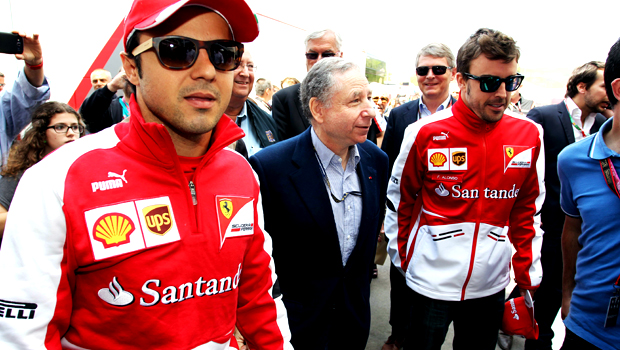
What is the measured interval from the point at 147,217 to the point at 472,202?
1935 mm

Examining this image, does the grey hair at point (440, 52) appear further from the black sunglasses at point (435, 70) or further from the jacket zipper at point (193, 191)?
the jacket zipper at point (193, 191)

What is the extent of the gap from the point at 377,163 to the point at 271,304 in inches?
49.5

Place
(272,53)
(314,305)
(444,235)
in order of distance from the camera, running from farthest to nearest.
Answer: (272,53)
(444,235)
(314,305)

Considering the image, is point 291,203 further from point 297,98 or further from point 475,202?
point 297,98

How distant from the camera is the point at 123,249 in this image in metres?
1.03

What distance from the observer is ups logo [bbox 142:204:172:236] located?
1082 millimetres

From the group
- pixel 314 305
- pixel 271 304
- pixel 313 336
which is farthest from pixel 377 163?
pixel 271 304

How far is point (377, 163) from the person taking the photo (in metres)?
2.37

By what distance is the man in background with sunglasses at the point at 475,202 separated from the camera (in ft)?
7.49

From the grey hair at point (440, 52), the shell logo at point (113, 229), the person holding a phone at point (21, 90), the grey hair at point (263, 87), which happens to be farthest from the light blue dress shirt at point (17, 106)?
the grey hair at point (263, 87)

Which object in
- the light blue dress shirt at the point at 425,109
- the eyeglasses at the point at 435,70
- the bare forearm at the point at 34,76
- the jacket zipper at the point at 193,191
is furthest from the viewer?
the light blue dress shirt at the point at 425,109

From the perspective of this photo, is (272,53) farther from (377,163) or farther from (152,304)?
(152,304)

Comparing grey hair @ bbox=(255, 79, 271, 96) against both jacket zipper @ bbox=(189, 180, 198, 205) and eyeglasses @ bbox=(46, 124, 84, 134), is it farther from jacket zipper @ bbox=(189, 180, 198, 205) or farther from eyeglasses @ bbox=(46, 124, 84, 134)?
jacket zipper @ bbox=(189, 180, 198, 205)

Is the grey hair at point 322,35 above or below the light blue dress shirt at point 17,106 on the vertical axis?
above
